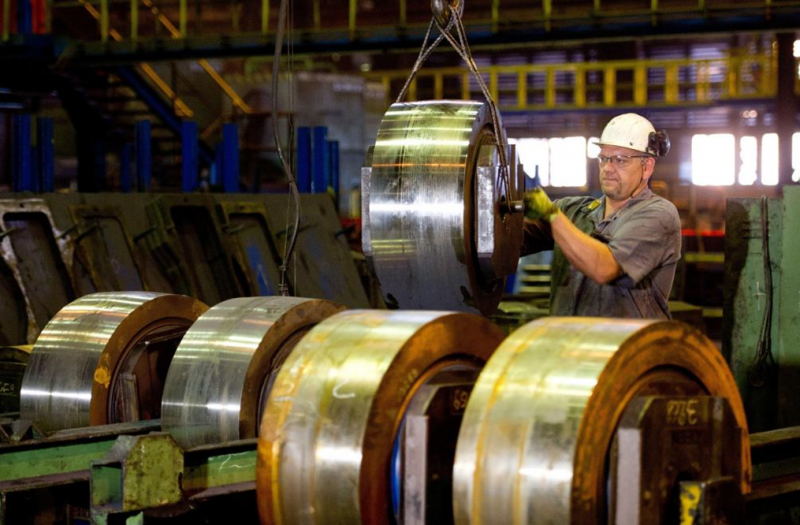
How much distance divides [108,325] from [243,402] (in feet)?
2.74

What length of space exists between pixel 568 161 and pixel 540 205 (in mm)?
15303

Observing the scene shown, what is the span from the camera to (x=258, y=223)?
30.6ft

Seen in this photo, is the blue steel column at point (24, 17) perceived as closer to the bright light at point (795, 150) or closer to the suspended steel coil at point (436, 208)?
the suspended steel coil at point (436, 208)

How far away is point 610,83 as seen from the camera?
1728 cm

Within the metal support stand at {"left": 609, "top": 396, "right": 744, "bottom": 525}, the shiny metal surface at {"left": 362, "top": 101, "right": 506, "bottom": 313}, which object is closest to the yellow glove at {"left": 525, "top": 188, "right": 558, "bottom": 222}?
the shiny metal surface at {"left": 362, "top": 101, "right": 506, "bottom": 313}

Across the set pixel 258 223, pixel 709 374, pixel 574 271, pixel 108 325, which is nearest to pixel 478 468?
pixel 709 374

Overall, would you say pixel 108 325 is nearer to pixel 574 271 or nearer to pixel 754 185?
pixel 574 271

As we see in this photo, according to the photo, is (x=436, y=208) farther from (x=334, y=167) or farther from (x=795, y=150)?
(x=795, y=150)

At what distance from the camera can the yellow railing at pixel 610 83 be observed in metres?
17.0

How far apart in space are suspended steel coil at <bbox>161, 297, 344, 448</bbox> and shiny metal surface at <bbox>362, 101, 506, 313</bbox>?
31 centimetres

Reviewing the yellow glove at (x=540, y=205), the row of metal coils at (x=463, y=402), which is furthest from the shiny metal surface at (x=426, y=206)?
the row of metal coils at (x=463, y=402)

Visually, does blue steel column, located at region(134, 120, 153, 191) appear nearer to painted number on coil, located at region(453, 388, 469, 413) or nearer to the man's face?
the man's face

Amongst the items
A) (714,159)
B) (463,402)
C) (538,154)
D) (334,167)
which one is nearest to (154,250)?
(334,167)

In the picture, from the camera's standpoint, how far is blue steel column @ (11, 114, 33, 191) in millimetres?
8711
